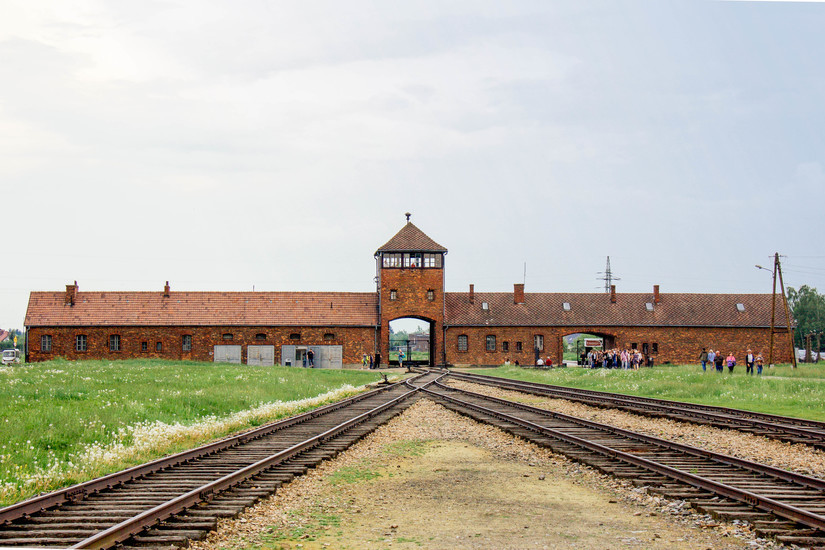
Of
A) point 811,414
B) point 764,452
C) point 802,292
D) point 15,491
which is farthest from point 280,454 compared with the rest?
point 802,292

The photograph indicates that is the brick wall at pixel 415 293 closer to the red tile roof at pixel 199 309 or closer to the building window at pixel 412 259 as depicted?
the building window at pixel 412 259

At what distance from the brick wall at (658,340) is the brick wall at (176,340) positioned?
29.8 feet

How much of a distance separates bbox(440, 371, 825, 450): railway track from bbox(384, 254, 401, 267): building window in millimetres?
30568

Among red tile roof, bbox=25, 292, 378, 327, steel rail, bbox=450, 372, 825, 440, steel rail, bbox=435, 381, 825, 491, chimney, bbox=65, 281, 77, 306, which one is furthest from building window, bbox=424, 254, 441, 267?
steel rail, bbox=435, 381, 825, 491

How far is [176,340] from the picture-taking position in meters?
53.8

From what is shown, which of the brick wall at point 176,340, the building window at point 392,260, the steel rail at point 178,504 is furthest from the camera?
the building window at point 392,260

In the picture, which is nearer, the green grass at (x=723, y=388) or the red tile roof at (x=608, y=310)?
the green grass at (x=723, y=388)

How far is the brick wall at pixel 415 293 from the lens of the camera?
56406 millimetres

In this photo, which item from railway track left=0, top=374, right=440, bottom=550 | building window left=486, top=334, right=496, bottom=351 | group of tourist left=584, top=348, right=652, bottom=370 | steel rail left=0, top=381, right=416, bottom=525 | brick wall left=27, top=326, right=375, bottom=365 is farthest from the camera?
building window left=486, top=334, right=496, bottom=351

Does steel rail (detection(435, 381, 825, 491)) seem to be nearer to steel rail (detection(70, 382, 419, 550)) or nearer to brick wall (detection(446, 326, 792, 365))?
steel rail (detection(70, 382, 419, 550))

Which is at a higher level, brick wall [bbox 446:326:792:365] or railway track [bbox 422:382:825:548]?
brick wall [bbox 446:326:792:365]

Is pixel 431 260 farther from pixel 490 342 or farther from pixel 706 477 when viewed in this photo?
pixel 706 477

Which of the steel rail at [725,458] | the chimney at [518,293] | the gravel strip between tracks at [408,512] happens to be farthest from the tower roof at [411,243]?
Answer: the gravel strip between tracks at [408,512]

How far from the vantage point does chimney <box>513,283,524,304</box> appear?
59.7 meters
